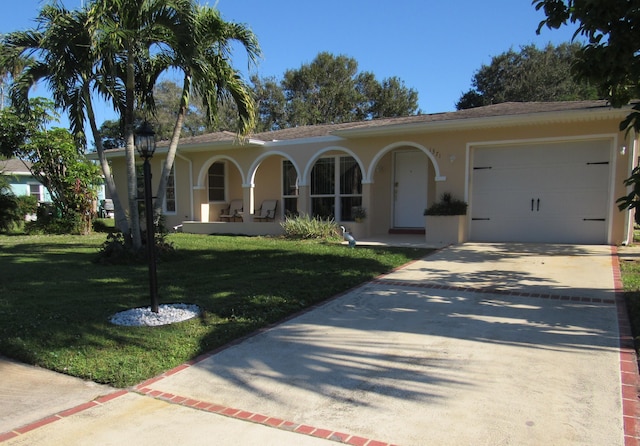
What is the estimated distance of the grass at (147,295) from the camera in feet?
13.3

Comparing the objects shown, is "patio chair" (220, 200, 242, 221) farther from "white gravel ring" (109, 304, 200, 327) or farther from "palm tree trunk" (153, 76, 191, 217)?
"white gravel ring" (109, 304, 200, 327)

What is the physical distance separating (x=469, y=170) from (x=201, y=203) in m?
9.56

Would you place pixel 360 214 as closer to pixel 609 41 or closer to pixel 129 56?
pixel 129 56

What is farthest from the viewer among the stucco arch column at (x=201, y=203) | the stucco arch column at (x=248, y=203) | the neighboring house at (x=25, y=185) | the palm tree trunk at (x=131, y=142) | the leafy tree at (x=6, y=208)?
the neighboring house at (x=25, y=185)

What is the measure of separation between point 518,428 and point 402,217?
11.1m

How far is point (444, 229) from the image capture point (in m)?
11.2

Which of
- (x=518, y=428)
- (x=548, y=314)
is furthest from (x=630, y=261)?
A: (x=518, y=428)

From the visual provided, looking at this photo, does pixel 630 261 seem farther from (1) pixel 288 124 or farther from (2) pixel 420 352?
(1) pixel 288 124

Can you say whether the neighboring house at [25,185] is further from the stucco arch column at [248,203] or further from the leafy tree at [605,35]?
the leafy tree at [605,35]

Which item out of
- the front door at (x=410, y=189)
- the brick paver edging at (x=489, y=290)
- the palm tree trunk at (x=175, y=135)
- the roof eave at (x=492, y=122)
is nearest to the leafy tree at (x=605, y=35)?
the brick paver edging at (x=489, y=290)

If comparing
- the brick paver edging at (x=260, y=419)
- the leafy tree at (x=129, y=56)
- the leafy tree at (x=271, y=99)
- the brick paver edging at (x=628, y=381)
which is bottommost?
the brick paver edging at (x=260, y=419)

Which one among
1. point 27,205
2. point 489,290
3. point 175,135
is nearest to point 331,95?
point 27,205

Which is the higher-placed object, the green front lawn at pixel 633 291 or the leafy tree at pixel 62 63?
the leafy tree at pixel 62 63

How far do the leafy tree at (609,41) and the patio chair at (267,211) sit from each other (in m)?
11.7
